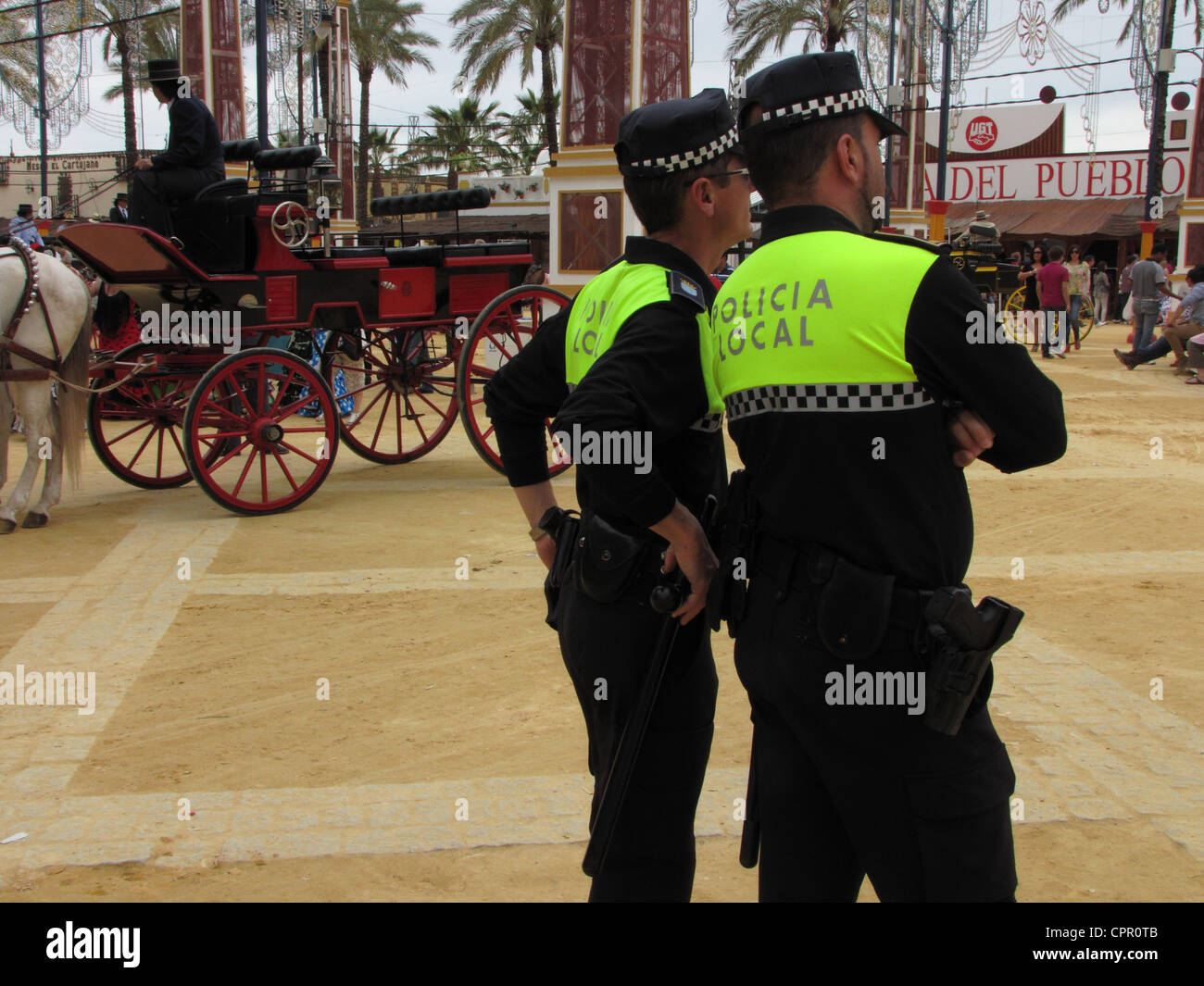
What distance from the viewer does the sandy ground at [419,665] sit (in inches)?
129

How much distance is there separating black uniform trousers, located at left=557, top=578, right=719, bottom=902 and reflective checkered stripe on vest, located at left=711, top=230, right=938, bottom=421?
550mm

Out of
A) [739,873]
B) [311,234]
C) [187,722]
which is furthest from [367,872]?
[311,234]

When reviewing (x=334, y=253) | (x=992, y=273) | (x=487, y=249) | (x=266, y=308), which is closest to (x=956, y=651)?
(x=266, y=308)

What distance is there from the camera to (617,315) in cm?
240

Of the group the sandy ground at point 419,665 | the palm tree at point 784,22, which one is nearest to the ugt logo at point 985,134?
the palm tree at point 784,22

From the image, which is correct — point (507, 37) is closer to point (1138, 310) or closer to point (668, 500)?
point (1138, 310)

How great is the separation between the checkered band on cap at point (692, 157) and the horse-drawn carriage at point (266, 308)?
16.8 feet

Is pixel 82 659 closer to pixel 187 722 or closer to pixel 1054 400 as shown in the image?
pixel 187 722

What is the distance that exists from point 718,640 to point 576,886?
212 cm

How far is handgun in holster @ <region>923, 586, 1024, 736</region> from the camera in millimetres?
1899

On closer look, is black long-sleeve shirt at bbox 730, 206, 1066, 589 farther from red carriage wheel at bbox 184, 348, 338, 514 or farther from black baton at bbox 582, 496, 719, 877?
red carriage wheel at bbox 184, 348, 338, 514

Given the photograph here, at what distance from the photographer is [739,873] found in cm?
329

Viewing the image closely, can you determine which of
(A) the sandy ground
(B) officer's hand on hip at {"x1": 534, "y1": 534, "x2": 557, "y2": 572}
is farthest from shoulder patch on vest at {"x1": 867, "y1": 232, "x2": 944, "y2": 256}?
(A) the sandy ground
